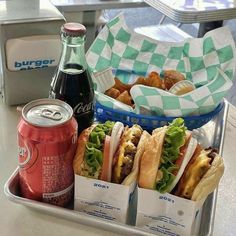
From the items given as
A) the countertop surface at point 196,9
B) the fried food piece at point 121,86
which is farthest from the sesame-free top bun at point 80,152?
the countertop surface at point 196,9

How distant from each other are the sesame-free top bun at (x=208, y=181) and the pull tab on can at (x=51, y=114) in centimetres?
20

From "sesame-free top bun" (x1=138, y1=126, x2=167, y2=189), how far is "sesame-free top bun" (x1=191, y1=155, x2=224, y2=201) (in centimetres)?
6

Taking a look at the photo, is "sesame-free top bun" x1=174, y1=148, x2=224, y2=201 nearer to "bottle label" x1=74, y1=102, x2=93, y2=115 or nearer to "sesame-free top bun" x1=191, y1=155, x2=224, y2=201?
"sesame-free top bun" x1=191, y1=155, x2=224, y2=201

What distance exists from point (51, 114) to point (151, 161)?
149 millimetres

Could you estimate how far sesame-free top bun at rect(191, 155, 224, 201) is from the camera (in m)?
0.56

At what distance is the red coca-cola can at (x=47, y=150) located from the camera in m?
0.56

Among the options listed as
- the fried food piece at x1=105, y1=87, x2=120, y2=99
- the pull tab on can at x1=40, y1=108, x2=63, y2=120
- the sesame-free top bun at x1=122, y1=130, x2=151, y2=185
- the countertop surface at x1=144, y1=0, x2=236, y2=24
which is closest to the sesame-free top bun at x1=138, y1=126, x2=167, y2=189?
the sesame-free top bun at x1=122, y1=130, x2=151, y2=185

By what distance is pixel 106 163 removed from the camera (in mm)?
572

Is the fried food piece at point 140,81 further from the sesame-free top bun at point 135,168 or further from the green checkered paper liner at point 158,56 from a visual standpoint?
the sesame-free top bun at point 135,168

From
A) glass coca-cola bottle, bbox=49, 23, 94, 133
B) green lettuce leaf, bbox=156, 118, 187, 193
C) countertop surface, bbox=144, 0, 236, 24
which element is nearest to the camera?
green lettuce leaf, bbox=156, 118, 187, 193

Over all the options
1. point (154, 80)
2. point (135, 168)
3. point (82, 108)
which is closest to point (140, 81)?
point (154, 80)

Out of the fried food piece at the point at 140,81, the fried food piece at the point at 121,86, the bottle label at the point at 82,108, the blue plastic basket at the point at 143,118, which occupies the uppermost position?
the bottle label at the point at 82,108

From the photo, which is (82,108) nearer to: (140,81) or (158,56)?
(140,81)

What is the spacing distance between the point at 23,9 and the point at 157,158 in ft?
1.51
